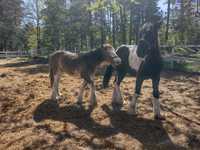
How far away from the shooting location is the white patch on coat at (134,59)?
22.8ft

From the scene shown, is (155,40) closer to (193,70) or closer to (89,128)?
(89,128)

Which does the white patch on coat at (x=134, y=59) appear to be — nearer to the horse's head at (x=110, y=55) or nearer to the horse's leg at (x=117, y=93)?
the horse's head at (x=110, y=55)

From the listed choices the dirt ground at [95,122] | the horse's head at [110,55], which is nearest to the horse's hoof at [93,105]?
the dirt ground at [95,122]

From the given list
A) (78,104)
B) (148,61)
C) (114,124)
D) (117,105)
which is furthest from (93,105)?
(148,61)

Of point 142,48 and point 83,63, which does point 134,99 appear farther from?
point 83,63

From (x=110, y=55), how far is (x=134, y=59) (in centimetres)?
56

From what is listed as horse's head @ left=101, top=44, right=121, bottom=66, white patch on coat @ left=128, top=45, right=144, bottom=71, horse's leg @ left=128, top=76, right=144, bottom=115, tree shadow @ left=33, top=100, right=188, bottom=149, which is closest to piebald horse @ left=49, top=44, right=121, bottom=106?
horse's head @ left=101, top=44, right=121, bottom=66

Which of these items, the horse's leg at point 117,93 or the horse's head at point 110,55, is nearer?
the horse's head at point 110,55

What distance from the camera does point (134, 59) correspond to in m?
7.14

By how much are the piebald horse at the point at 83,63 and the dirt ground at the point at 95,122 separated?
1.45ft

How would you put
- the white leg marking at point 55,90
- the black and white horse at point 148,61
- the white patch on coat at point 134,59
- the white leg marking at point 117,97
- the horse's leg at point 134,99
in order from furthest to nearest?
the white leg marking at point 55,90 < the white leg marking at point 117,97 < the white patch on coat at point 134,59 < the horse's leg at point 134,99 < the black and white horse at point 148,61

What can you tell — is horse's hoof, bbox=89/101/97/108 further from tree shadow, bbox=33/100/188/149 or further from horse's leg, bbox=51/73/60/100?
horse's leg, bbox=51/73/60/100

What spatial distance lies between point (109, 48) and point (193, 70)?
26.0ft

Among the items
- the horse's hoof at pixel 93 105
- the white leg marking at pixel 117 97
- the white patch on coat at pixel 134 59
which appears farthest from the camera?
the white leg marking at pixel 117 97
